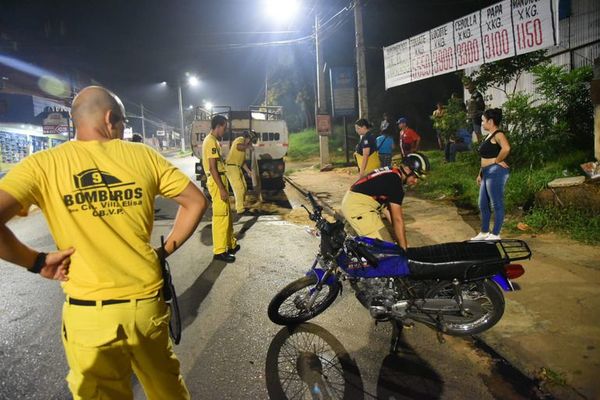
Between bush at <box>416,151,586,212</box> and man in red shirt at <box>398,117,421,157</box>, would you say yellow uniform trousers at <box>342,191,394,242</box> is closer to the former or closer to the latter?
bush at <box>416,151,586,212</box>

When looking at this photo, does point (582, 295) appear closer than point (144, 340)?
No

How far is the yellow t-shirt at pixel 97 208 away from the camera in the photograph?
5.53 feet

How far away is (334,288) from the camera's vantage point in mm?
3662

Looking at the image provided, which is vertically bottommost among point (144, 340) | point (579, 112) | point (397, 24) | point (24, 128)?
point (144, 340)

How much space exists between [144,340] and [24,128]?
27084mm

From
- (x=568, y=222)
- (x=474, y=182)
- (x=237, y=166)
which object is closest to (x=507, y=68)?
(x=474, y=182)

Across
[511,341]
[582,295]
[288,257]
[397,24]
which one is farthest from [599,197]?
[397,24]

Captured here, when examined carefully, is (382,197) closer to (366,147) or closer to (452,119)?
(366,147)

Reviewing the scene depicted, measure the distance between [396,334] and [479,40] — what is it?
23.3ft

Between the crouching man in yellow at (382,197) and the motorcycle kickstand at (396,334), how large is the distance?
0.68 m

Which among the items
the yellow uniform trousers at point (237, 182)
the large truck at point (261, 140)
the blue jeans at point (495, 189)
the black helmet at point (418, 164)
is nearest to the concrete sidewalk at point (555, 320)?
the blue jeans at point (495, 189)

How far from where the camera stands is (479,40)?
8258mm

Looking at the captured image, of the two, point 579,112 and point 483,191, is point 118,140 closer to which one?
point 483,191

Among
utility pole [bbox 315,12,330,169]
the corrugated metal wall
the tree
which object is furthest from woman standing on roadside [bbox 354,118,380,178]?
utility pole [bbox 315,12,330,169]
